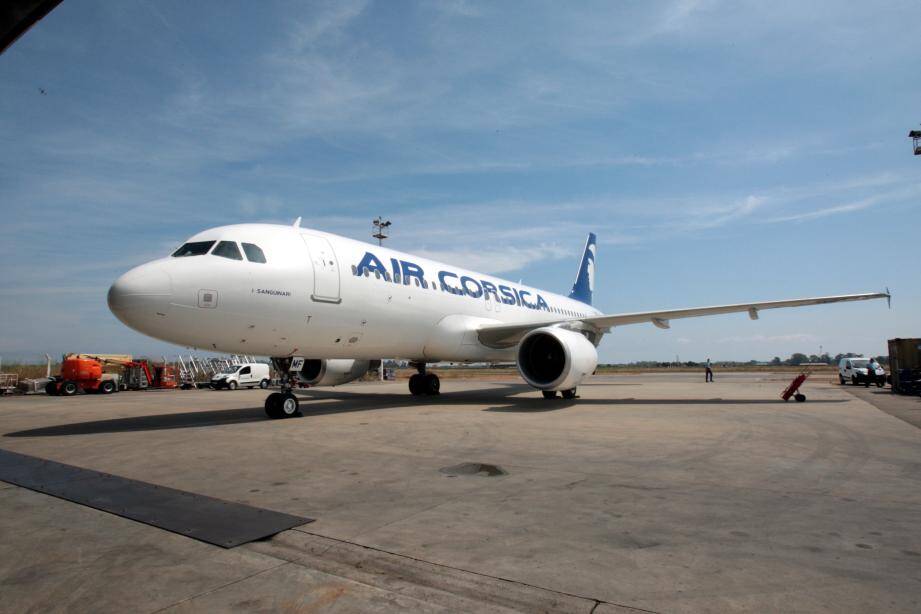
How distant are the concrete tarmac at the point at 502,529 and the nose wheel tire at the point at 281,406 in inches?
108

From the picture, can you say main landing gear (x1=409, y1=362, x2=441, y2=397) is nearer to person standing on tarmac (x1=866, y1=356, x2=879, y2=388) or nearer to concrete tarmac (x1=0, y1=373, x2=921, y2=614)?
concrete tarmac (x1=0, y1=373, x2=921, y2=614)

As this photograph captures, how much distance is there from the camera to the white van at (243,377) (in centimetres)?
2795

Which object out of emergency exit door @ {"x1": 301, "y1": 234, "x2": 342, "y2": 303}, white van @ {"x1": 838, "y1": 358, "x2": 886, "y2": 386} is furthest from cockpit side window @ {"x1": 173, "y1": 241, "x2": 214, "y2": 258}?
white van @ {"x1": 838, "y1": 358, "x2": 886, "y2": 386}

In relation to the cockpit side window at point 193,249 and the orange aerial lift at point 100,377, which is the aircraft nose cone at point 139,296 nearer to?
the cockpit side window at point 193,249

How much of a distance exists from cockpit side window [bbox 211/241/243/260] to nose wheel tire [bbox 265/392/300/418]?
119 inches

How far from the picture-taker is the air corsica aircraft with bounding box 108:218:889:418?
887cm

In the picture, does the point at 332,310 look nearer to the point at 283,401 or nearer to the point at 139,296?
the point at 283,401

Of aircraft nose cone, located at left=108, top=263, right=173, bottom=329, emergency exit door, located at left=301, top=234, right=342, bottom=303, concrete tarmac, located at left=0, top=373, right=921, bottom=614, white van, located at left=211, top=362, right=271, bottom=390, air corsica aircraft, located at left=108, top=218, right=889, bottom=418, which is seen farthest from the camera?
white van, located at left=211, top=362, right=271, bottom=390

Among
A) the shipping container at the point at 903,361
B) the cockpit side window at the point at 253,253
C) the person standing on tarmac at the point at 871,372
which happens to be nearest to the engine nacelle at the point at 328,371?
the cockpit side window at the point at 253,253

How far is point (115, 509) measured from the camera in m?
4.39

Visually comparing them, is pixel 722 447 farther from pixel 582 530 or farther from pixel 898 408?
pixel 898 408

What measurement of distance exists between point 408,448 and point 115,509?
142 inches

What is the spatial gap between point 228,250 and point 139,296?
1.77 metres

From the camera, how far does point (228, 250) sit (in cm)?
964
